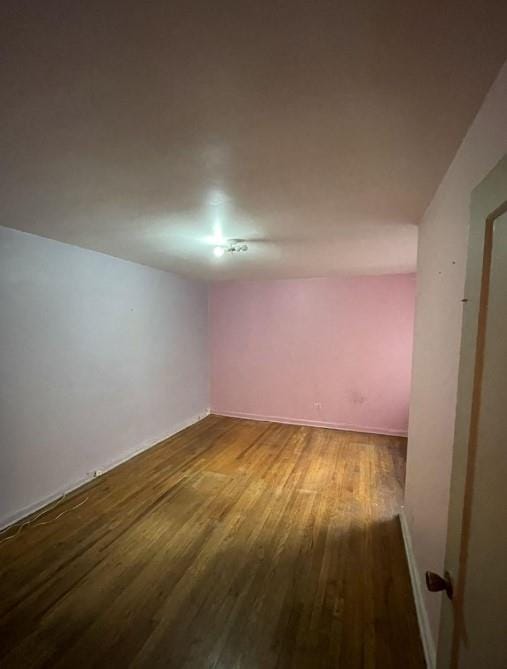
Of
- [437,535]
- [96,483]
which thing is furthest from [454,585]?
[96,483]

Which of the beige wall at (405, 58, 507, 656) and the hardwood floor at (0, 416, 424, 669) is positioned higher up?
the beige wall at (405, 58, 507, 656)

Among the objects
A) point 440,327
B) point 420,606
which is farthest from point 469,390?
point 420,606

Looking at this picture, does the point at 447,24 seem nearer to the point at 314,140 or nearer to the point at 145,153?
the point at 314,140

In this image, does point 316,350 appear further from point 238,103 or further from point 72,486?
point 238,103

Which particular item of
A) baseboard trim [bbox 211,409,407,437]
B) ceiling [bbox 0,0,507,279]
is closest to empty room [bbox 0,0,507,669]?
ceiling [bbox 0,0,507,279]

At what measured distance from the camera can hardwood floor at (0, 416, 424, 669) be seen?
139cm

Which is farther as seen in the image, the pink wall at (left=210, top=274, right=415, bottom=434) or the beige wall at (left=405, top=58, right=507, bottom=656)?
the pink wall at (left=210, top=274, right=415, bottom=434)

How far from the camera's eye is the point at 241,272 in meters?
4.02

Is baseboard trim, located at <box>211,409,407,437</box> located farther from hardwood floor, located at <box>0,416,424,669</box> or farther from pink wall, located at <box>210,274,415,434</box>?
hardwood floor, located at <box>0,416,424,669</box>

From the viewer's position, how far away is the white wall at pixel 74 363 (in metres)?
2.25

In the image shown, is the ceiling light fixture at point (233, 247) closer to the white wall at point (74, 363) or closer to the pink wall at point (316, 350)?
the white wall at point (74, 363)

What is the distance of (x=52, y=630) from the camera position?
146 cm

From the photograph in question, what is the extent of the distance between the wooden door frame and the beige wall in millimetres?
232

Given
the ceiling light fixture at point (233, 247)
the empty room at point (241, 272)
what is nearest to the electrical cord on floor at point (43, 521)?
the empty room at point (241, 272)
